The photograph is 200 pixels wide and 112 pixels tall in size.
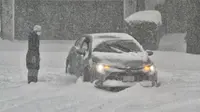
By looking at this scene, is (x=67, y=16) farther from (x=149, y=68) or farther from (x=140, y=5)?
(x=149, y=68)

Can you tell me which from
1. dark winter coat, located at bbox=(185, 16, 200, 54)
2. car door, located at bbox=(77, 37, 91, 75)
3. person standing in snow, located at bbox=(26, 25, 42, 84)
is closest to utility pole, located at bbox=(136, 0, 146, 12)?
dark winter coat, located at bbox=(185, 16, 200, 54)

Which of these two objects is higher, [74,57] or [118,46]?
[118,46]

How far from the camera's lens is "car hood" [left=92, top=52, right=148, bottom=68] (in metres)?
11.4

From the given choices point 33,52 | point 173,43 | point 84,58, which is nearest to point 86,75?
point 84,58

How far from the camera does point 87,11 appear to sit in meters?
27.3

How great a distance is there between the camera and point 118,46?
1266 cm

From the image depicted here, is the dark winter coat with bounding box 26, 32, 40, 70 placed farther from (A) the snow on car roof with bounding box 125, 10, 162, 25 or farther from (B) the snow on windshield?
(A) the snow on car roof with bounding box 125, 10, 162, 25

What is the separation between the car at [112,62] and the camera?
11.3 m

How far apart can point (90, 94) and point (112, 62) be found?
3.73ft

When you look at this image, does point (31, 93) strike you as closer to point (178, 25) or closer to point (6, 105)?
point (6, 105)

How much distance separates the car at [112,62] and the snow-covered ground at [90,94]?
0.98 ft

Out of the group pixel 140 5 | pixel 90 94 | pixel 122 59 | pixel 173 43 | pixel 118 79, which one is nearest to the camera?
pixel 90 94

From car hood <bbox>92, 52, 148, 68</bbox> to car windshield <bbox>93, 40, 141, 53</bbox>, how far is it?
0.39 metres

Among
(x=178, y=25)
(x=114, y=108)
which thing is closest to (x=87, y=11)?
(x=178, y=25)
